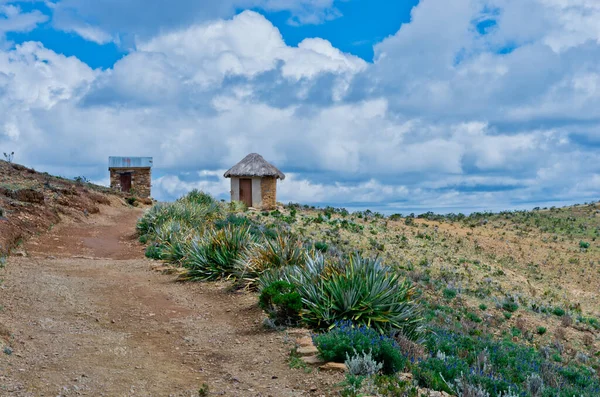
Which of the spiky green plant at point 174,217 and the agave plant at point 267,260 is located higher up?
the spiky green plant at point 174,217

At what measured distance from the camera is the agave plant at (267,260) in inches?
476

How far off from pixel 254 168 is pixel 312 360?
2807 centimetres

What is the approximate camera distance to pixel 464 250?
97.9 ft

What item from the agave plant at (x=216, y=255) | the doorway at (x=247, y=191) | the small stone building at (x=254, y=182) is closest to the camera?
the agave plant at (x=216, y=255)

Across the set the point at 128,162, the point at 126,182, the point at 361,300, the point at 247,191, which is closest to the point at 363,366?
the point at 361,300

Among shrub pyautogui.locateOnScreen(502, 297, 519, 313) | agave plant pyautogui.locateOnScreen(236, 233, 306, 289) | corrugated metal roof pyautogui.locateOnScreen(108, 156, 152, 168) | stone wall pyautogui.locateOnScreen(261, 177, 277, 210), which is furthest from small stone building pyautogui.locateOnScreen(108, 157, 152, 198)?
agave plant pyautogui.locateOnScreen(236, 233, 306, 289)

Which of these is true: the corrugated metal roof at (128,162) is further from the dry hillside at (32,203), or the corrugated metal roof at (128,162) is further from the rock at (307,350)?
the rock at (307,350)

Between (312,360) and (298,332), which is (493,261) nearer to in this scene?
(298,332)

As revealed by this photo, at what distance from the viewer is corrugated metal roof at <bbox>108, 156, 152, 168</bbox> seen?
42312 millimetres

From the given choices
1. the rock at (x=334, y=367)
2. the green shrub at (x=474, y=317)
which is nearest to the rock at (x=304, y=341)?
the rock at (x=334, y=367)

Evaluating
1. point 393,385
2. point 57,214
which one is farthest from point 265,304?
point 57,214

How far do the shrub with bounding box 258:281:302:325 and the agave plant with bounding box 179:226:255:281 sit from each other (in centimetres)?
354

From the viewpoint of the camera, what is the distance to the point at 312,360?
286 inches

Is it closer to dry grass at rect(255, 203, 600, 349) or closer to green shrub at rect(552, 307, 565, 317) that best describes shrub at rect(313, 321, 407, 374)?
dry grass at rect(255, 203, 600, 349)
